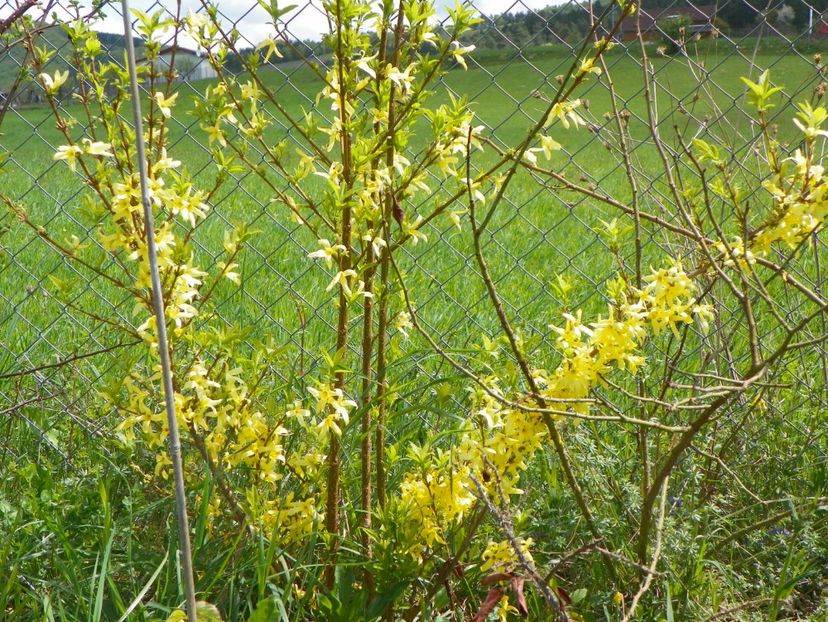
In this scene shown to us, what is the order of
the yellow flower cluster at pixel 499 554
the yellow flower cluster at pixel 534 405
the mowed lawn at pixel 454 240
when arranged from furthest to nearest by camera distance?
the mowed lawn at pixel 454 240, the yellow flower cluster at pixel 499 554, the yellow flower cluster at pixel 534 405

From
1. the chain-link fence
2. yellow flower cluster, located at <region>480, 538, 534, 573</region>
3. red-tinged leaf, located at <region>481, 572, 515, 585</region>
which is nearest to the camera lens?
red-tinged leaf, located at <region>481, 572, 515, 585</region>

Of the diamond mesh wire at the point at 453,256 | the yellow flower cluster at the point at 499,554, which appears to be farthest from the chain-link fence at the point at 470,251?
the yellow flower cluster at the point at 499,554

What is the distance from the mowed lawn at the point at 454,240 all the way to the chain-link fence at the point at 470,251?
0.06 ft

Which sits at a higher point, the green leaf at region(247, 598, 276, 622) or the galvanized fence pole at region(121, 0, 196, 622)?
the galvanized fence pole at region(121, 0, 196, 622)

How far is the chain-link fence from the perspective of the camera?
8.29 ft

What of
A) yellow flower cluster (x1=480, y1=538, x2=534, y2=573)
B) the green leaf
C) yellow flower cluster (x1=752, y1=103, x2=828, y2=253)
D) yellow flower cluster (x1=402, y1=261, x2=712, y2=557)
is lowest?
yellow flower cluster (x1=480, y1=538, x2=534, y2=573)

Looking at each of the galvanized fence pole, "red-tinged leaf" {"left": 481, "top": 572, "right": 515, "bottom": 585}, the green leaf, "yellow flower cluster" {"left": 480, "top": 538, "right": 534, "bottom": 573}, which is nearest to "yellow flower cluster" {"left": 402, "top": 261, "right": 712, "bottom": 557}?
"yellow flower cluster" {"left": 480, "top": 538, "right": 534, "bottom": 573}

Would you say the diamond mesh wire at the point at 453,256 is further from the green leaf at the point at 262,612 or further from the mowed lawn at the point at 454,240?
the green leaf at the point at 262,612

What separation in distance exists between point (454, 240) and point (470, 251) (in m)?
0.57

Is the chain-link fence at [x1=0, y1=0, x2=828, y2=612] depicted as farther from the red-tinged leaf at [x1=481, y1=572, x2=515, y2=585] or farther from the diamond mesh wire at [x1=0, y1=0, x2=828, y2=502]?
the red-tinged leaf at [x1=481, y1=572, x2=515, y2=585]

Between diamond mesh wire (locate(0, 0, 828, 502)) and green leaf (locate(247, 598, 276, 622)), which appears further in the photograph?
diamond mesh wire (locate(0, 0, 828, 502))

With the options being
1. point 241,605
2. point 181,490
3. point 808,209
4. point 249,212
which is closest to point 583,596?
point 241,605

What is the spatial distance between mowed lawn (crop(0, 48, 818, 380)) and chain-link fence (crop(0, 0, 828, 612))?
2 centimetres

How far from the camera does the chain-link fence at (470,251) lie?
2.53m
